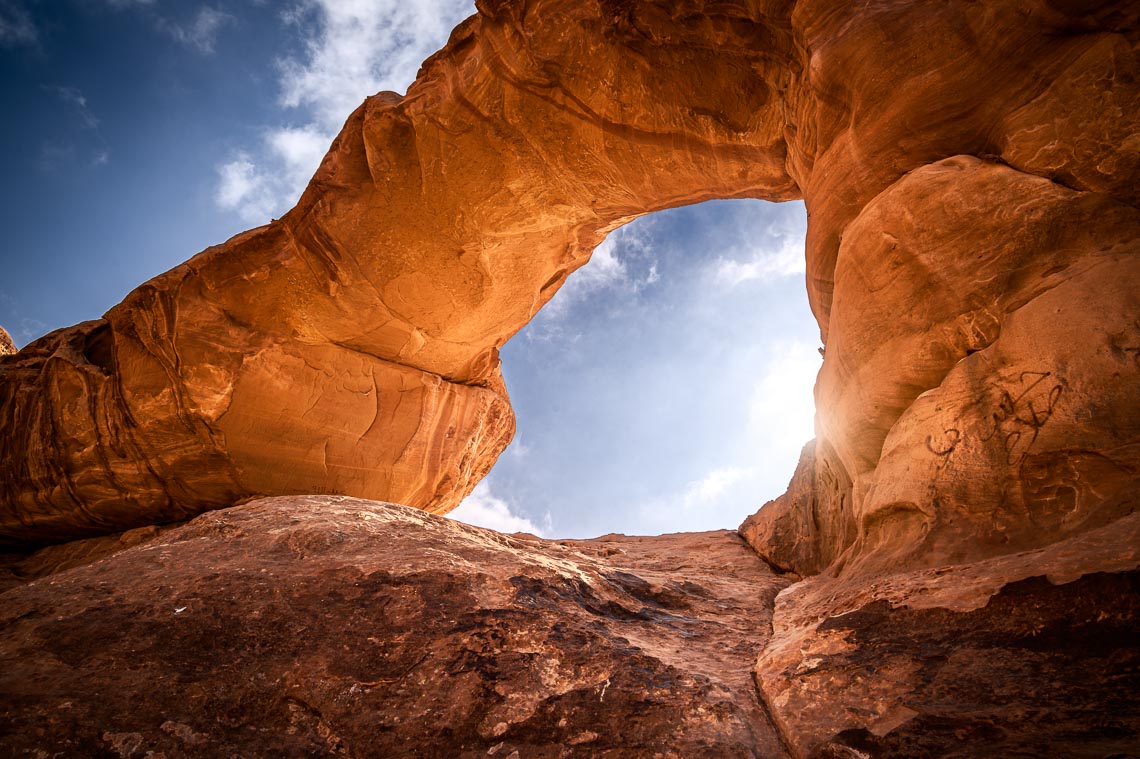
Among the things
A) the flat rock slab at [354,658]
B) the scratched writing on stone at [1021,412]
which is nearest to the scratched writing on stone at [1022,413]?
the scratched writing on stone at [1021,412]

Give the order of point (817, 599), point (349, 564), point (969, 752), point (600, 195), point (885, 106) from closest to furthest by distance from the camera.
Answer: point (969, 752) → point (349, 564) → point (817, 599) → point (885, 106) → point (600, 195)

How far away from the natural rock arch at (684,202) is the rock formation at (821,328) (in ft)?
0.10

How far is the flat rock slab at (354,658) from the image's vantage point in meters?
2.58

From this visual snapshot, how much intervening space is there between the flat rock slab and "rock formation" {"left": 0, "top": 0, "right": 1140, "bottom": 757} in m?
0.11

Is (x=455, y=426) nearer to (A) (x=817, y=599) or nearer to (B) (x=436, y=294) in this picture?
(B) (x=436, y=294)

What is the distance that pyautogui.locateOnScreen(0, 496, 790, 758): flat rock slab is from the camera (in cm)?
258

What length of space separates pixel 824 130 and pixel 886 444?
3.33 m

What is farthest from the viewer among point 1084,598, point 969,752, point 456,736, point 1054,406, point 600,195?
point 600,195

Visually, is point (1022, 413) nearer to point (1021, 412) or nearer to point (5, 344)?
point (1021, 412)

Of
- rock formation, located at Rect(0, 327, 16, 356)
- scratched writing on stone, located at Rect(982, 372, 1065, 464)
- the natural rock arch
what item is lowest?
scratched writing on stone, located at Rect(982, 372, 1065, 464)

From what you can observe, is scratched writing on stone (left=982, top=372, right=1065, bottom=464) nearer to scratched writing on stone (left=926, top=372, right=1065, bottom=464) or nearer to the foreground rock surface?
scratched writing on stone (left=926, top=372, right=1065, bottom=464)

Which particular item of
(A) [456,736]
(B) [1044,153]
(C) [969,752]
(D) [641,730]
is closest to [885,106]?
(B) [1044,153]

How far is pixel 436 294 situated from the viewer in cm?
1045

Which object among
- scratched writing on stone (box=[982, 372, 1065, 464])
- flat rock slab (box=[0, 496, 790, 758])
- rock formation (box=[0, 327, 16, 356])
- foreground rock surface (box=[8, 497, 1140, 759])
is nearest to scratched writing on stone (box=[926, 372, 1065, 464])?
scratched writing on stone (box=[982, 372, 1065, 464])
